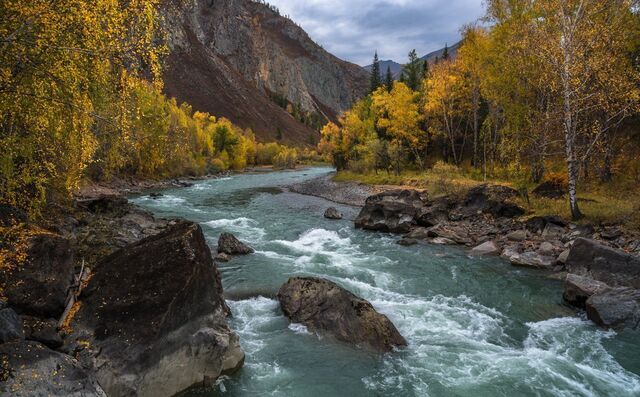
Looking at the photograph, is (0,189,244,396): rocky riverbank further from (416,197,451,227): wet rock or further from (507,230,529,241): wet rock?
(416,197,451,227): wet rock

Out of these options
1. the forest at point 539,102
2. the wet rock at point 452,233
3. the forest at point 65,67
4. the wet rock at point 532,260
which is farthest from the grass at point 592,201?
the forest at point 65,67

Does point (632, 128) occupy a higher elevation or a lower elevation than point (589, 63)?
lower

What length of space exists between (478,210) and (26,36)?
91.6ft

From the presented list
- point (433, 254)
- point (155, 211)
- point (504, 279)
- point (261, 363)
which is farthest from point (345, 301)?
point (155, 211)

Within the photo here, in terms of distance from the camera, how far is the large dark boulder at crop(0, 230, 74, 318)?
8258 mm

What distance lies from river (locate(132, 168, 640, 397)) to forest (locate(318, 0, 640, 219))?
31.6ft

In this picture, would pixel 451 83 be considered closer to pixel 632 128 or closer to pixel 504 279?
pixel 632 128

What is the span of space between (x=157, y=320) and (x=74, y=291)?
232 centimetres

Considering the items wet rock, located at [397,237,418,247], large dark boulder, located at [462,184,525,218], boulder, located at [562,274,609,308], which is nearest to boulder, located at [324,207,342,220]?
wet rock, located at [397,237,418,247]

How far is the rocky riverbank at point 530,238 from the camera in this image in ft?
46.9

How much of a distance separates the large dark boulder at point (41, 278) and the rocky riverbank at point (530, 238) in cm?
1628

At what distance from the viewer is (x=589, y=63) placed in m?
21.1

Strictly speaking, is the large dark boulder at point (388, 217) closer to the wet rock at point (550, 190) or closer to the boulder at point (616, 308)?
the wet rock at point (550, 190)

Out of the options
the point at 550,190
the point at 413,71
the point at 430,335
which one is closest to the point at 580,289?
the point at 430,335
